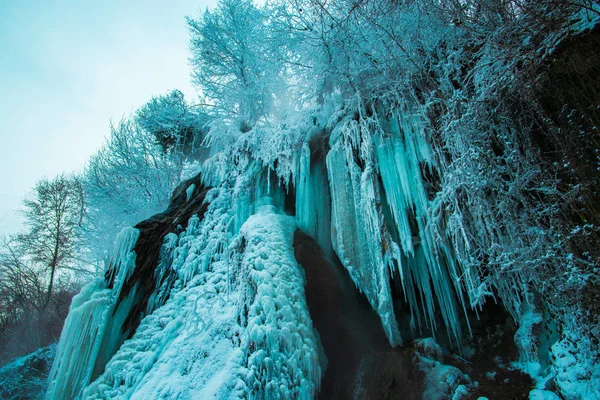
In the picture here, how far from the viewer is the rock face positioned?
3.38 metres

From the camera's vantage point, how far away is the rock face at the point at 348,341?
338 cm

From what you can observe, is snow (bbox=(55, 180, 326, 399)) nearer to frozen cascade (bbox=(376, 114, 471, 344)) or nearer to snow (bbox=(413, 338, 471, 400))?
snow (bbox=(413, 338, 471, 400))

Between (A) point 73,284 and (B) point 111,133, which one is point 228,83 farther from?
(A) point 73,284

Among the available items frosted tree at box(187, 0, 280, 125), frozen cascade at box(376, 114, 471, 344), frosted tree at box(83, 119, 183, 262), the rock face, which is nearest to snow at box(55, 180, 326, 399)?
the rock face

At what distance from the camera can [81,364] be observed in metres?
4.09

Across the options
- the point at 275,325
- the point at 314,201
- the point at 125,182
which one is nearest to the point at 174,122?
the point at 125,182

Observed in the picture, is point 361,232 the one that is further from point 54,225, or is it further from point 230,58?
point 54,225

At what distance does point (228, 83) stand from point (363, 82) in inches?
208

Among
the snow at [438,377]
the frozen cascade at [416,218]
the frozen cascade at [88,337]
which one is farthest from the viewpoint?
the frozen cascade at [88,337]

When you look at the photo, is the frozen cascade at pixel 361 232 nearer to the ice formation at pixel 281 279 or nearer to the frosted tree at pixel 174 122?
the ice formation at pixel 281 279

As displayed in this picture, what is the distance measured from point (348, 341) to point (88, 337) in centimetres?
391

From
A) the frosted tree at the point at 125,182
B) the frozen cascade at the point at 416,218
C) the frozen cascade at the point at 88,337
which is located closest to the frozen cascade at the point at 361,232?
the frozen cascade at the point at 416,218

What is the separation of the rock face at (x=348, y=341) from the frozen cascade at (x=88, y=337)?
320 centimetres

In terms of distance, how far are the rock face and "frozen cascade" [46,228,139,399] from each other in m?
3.20
